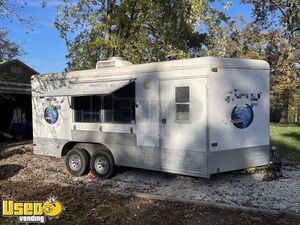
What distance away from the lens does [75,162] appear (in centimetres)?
1028

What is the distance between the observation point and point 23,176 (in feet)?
33.9

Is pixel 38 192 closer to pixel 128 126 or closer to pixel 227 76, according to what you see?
pixel 128 126

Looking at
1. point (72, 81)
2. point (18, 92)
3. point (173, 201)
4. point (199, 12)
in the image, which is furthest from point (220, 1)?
point (18, 92)

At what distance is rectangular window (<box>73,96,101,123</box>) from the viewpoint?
9.91 m

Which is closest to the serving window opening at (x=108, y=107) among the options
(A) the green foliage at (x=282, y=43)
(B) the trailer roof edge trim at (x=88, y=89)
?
(B) the trailer roof edge trim at (x=88, y=89)

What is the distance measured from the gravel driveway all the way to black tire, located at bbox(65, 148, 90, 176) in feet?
0.77

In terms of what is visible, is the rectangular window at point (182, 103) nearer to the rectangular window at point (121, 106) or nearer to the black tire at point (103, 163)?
the rectangular window at point (121, 106)

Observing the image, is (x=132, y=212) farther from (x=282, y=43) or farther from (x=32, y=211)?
(x=282, y=43)

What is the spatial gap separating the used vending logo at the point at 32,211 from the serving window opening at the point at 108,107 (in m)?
3.38

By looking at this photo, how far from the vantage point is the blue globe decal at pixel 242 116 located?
827cm

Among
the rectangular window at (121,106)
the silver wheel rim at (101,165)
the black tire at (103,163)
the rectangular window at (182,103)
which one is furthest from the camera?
the silver wheel rim at (101,165)

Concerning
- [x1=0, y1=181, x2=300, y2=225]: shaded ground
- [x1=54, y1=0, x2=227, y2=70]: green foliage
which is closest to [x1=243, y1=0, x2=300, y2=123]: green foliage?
Answer: [x1=54, y1=0, x2=227, y2=70]: green foliage

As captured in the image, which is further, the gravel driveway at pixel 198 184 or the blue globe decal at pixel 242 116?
the blue globe decal at pixel 242 116

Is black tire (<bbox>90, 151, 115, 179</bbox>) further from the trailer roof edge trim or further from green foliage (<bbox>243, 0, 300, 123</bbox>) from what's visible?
green foliage (<bbox>243, 0, 300, 123</bbox>)
